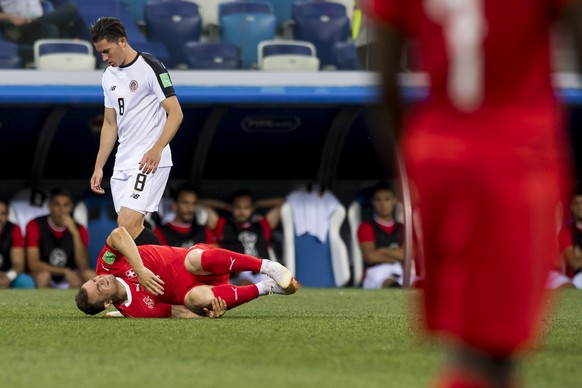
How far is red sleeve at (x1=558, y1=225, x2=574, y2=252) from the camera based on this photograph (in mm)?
13109

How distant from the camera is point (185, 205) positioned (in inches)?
505

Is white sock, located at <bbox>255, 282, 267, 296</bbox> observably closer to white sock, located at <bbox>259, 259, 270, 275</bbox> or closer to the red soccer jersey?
white sock, located at <bbox>259, 259, 270, 275</bbox>

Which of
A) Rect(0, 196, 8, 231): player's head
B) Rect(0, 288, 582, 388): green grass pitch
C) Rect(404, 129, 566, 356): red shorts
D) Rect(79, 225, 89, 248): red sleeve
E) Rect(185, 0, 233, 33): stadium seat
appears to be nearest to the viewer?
Rect(404, 129, 566, 356): red shorts

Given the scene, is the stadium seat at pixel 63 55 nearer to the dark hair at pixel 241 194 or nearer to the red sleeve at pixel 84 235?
the red sleeve at pixel 84 235

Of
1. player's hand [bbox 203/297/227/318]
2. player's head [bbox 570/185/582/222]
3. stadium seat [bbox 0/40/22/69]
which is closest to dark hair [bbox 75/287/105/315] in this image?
player's hand [bbox 203/297/227/318]

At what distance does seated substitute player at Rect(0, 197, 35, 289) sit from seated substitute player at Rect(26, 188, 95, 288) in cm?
9

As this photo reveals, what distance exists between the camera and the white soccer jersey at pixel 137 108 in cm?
817

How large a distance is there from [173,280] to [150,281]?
26cm

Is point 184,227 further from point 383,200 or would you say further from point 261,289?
point 261,289

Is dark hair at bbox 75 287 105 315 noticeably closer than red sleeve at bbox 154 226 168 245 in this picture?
Yes

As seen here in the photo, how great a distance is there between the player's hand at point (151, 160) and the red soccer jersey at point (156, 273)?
639mm

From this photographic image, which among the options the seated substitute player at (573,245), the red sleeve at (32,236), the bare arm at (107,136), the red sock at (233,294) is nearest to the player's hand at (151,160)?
the bare arm at (107,136)

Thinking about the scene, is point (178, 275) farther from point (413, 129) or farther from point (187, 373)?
point (413, 129)

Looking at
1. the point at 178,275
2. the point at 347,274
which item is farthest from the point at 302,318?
the point at 347,274
